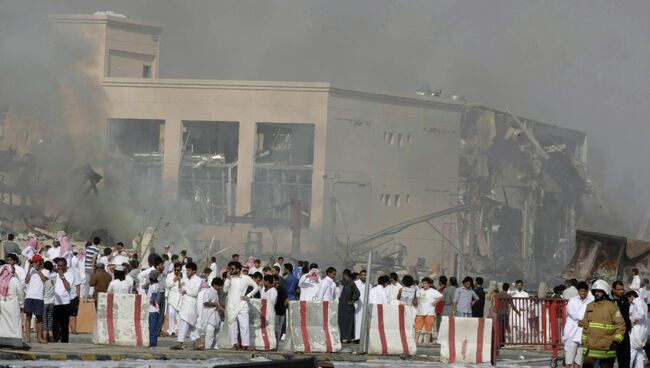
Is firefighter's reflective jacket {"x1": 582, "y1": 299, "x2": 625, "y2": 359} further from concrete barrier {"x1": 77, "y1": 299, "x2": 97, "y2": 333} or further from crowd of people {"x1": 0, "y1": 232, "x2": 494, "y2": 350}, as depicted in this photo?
concrete barrier {"x1": 77, "y1": 299, "x2": 97, "y2": 333}

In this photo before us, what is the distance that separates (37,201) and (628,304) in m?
38.6

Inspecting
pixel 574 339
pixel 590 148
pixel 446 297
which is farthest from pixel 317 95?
pixel 574 339

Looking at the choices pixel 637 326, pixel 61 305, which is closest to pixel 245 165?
pixel 61 305

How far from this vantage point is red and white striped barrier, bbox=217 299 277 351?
2391 centimetres

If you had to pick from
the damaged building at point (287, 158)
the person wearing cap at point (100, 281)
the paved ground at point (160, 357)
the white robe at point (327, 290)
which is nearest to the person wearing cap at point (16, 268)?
the paved ground at point (160, 357)

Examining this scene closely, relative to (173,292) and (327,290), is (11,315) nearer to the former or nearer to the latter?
(173,292)

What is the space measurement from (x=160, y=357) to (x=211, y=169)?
133 feet

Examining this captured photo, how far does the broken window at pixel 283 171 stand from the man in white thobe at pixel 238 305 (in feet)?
120

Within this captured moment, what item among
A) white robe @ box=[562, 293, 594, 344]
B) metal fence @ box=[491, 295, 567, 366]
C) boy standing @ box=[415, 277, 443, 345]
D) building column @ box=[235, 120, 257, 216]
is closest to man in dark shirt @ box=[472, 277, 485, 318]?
boy standing @ box=[415, 277, 443, 345]

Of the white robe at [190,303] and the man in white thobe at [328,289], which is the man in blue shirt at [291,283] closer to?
the man in white thobe at [328,289]

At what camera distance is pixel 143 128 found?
61.8 meters

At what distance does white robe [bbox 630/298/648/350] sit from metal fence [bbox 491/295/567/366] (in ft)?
8.17

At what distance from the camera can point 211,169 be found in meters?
61.6

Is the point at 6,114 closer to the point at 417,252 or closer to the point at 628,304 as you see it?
the point at 417,252
